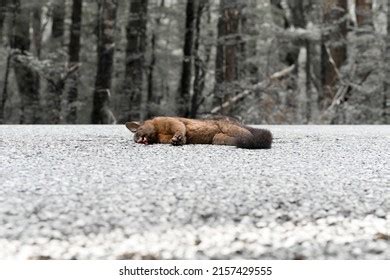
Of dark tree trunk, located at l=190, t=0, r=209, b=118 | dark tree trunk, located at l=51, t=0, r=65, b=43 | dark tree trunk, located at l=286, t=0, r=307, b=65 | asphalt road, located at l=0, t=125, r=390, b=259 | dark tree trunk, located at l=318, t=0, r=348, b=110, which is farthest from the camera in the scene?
dark tree trunk, located at l=51, t=0, r=65, b=43

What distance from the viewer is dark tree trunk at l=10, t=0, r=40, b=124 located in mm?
19000

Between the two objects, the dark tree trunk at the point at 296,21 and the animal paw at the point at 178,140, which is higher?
the dark tree trunk at the point at 296,21

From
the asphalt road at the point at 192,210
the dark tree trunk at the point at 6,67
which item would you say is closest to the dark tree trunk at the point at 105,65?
the dark tree trunk at the point at 6,67

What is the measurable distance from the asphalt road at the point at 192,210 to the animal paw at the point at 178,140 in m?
1.19

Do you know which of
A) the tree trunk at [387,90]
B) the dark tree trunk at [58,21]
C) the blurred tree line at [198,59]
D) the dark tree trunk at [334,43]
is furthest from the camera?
the dark tree trunk at [58,21]

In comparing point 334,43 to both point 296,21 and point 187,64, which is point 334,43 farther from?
point 187,64

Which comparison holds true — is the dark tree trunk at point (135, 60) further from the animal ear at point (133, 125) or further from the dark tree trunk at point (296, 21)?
the animal ear at point (133, 125)

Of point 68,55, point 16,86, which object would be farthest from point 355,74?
point 16,86

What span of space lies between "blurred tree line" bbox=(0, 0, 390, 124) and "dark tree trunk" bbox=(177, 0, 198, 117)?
1.3 inches

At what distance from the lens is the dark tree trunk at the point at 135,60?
18.8m

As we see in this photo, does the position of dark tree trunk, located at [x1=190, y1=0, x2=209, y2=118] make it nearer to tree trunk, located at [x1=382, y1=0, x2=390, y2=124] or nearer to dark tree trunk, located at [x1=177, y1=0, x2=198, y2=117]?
dark tree trunk, located at [x1=177, y1=0, x2=198, y2=117]

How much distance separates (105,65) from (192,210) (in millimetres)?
15521

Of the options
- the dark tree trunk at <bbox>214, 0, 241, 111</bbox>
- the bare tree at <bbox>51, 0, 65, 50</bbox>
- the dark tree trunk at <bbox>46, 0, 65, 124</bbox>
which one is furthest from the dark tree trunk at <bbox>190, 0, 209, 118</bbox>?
the bare tree at <bbox>51, 0, 65, 50</bbox>

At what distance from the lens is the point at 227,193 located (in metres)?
3.54
